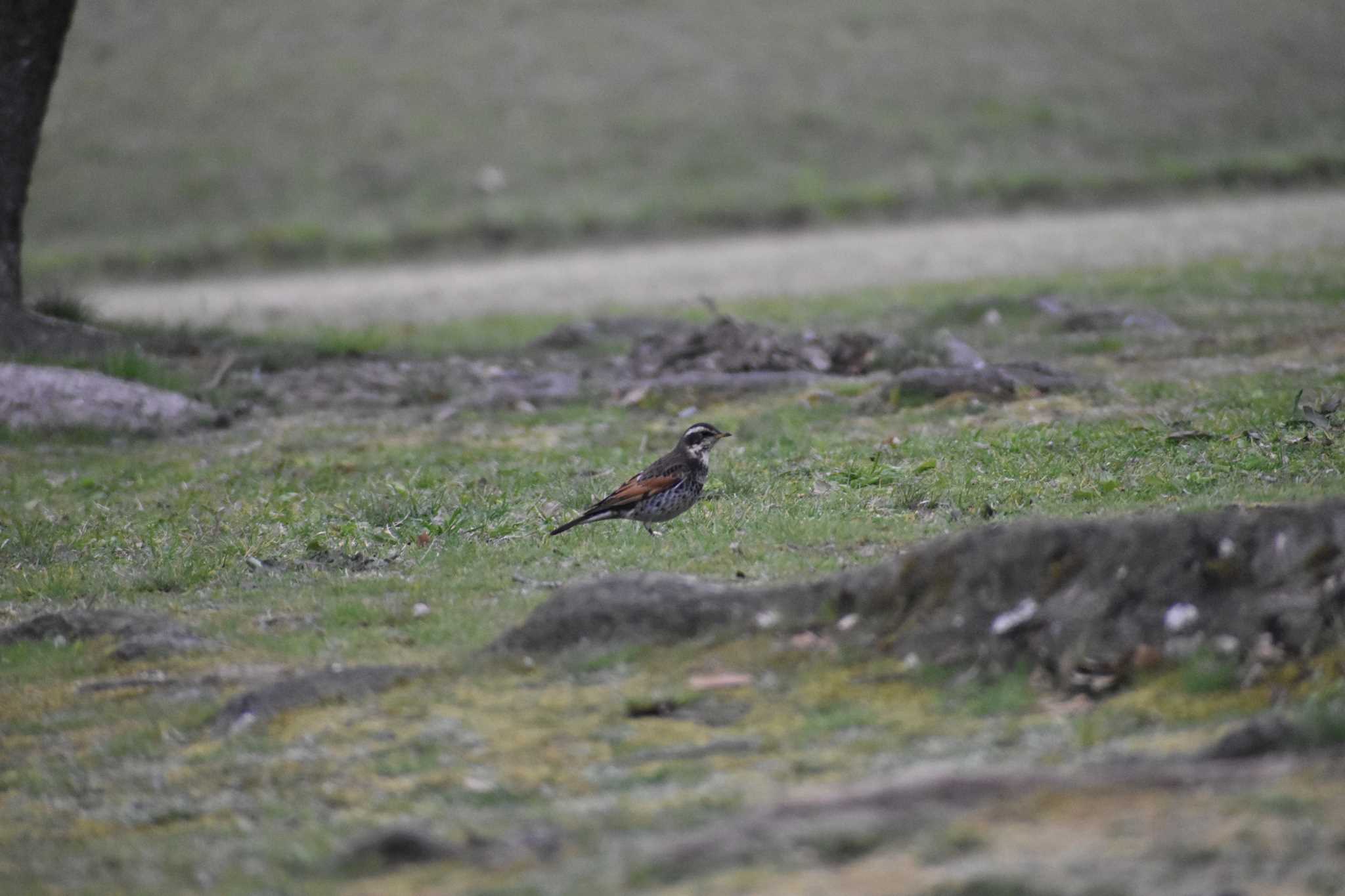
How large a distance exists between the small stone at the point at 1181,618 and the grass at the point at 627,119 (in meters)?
32.1

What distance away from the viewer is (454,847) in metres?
4.97

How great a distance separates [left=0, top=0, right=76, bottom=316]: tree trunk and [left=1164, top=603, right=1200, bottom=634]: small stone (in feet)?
45.3

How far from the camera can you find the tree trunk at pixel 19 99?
16.7m

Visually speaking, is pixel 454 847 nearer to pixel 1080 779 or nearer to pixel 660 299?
pixel 1080 779

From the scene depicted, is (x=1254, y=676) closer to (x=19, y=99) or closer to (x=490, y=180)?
(x=19, y=99)

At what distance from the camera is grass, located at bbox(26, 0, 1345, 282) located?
127ft

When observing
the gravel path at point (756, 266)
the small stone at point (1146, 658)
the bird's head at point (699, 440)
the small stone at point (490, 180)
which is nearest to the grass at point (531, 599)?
the small stone at point (1146, 658)

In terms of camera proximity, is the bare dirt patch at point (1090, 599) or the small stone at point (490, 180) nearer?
the bare dirt patch at point (1090, 599)

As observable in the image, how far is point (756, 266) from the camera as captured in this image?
3067 cm

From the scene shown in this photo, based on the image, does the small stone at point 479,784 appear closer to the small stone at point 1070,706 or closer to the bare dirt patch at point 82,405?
the small stone at point 1070,706

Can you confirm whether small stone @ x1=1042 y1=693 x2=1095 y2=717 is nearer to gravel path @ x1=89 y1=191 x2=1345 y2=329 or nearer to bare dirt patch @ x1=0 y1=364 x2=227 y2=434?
bare dirt patch @ x1=0 y1=364 x2=227 y2=434

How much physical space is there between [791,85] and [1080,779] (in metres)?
44.9

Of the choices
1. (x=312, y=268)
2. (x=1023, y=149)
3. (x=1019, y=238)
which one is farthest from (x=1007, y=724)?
(x=1023, y=149)

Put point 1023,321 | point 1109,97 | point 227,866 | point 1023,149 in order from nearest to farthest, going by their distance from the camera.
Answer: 1. point 227,866
2. point 1023,321
3. point 1023,149
4. point 1109,97
